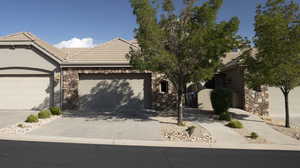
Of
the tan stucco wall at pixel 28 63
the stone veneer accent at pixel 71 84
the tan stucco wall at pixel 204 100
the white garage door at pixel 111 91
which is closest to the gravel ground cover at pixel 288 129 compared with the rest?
the tan stucco wall at pixel 204 100

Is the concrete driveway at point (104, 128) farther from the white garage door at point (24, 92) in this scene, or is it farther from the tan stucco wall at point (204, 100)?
the tan stucco wall at point (204, 100)

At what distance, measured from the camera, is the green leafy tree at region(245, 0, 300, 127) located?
8.24 metres

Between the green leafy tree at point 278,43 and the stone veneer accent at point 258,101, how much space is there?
2.82 meters

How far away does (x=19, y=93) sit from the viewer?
44.1ft

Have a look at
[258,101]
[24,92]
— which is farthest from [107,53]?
[258,101]

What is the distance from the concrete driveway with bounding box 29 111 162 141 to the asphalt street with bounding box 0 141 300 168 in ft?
3.96

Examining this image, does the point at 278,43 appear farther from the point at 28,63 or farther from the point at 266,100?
the point at 28,63

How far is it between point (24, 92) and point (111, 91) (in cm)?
622

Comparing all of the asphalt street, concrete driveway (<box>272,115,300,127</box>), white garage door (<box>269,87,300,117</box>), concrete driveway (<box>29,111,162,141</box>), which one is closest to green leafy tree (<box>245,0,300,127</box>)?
concrete driveway (<box>272,115,300,127</box>)

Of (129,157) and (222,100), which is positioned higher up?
(222,100)

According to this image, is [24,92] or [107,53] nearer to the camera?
[24,92]

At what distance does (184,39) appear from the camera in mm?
8531

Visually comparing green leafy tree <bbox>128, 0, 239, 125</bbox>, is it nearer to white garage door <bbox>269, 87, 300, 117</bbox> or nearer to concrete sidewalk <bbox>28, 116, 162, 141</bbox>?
concrete sidewalk <bbox>28, 116, 162, 141</bbox>

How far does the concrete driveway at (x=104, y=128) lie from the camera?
297 inches
